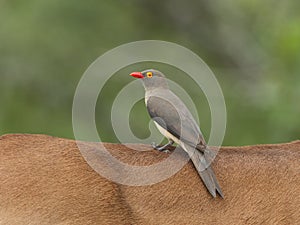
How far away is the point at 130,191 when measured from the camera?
7.07m

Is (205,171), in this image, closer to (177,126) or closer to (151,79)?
(177,126)

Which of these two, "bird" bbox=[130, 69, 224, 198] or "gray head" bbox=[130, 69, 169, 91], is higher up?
"gray head" bbox=[130, 69, 169, 91]

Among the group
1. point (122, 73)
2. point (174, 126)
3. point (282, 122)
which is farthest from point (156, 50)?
point (174, 126)

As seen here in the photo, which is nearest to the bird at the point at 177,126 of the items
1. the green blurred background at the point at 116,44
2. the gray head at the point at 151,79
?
the gray head at the point at 151,79

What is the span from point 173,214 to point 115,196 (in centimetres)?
40

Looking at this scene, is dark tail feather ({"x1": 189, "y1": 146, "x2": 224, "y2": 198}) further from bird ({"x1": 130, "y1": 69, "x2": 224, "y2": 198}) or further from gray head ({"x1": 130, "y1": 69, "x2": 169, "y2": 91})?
gray head ({"x1": 130, "y1": 69, "x2": 169, "y2": 91})

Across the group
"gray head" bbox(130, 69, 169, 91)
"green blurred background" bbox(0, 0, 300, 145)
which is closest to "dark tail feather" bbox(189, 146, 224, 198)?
"gray head" bbox(130, 69, 169, 91)

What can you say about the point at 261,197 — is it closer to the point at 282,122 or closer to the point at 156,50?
the point at 282,122

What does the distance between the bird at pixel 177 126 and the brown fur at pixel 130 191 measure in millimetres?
74

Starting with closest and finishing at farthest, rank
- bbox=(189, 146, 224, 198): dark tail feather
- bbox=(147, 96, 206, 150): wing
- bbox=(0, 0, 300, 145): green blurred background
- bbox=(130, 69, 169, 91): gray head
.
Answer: bbox=(189, 146, 224, 198): dark tail feather → bbox=(147, 96, 206, 150): wing → bbox=(130, 69, 169, 91): gray head → bbox=(0, 0, 300, 145): green blurred background

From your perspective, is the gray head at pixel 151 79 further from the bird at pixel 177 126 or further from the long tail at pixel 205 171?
the long tail at pixel 205 171

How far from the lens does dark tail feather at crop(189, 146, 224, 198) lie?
7.19 meters

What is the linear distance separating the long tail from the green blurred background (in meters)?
15.5

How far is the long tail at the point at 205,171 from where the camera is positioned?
23.6 feet
